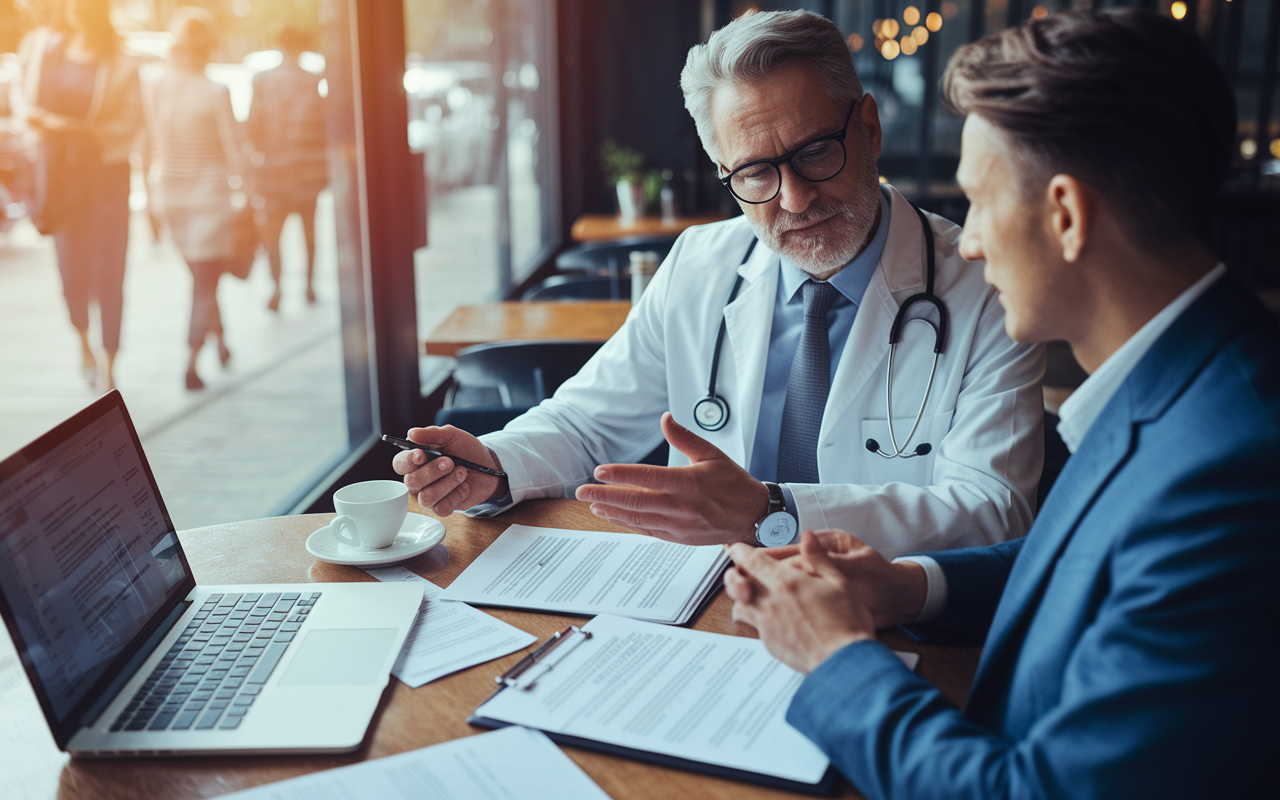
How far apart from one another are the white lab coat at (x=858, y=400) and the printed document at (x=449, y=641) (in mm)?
374

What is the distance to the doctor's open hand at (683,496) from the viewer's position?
1.25 metres

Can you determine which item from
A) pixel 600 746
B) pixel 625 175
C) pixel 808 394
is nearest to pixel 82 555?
pixel 600 746

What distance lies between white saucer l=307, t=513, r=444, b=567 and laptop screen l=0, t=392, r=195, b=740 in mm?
208

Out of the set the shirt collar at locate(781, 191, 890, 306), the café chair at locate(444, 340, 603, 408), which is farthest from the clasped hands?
the café chair at locate(444, 340, 603, 408)

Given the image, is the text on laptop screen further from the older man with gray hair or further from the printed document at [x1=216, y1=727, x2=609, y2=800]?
the older man with gray hair

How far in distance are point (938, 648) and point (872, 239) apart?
0.91m

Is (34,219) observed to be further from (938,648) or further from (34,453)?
(938,648)

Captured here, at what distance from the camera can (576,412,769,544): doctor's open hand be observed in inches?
49.1

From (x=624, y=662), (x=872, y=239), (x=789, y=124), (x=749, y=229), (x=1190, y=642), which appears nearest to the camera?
(x=1190, y=642)

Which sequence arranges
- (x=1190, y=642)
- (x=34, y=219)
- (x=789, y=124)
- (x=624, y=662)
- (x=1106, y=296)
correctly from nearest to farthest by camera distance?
(x=1190, y=642)
(x=1106, y=296)
(x=624, y=662)
(x=789, y=124)
(x=34, y=219)

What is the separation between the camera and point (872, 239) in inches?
70.5

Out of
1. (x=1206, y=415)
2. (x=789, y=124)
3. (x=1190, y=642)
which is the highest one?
(x=789, y=124)

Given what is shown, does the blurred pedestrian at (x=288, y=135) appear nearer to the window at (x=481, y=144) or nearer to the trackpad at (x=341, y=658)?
the window at (x=481, y=144)

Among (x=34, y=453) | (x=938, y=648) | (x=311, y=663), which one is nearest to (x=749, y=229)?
(x=938, y=648)
